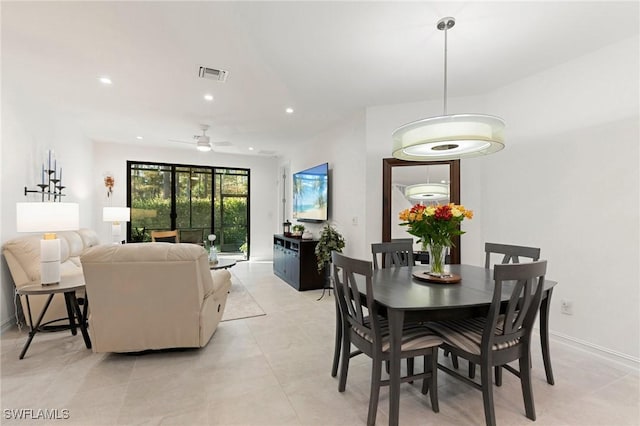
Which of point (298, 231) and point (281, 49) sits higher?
point (281, 49)

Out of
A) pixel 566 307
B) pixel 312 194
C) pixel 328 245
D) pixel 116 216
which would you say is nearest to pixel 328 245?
pixel 328 245

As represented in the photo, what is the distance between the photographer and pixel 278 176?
7836mm

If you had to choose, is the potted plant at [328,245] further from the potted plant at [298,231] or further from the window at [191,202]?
the window at [191,202]

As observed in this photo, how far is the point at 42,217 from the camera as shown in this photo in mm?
2604

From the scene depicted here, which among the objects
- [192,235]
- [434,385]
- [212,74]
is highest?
[212,74]

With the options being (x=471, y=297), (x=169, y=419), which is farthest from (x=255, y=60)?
(x=169, y=419)

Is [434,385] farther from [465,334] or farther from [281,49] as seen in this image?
[281,49]

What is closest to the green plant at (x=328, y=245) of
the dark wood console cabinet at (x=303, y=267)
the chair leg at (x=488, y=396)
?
the dark wood console cabinet at (x=303, y=267)

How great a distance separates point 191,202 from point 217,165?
1080mm

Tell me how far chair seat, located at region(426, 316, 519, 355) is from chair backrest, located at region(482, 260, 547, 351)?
0.04 m

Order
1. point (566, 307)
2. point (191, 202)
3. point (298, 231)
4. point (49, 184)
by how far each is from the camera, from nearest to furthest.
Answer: point (566, 307)
point (49, 184)
point (298, 231)
point (191, 202)

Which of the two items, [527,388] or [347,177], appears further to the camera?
[347,177]

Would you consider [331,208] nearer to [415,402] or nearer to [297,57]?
[297,57]

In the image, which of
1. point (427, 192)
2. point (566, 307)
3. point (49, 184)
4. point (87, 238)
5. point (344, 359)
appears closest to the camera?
point (344, 359)
